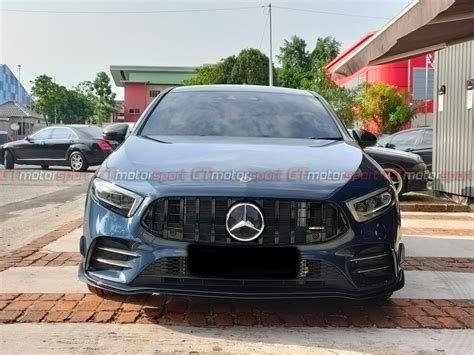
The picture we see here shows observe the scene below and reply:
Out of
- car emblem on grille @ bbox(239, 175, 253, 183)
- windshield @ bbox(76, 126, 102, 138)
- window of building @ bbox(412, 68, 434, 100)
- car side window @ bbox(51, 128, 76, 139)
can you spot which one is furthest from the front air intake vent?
window of building @ bbox(412, 68, 434, 100)

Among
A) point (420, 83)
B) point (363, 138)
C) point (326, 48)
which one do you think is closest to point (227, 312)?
point (363, 138)

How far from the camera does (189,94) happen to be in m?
4.40

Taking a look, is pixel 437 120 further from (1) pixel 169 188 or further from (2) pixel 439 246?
(1) pixel 169 188

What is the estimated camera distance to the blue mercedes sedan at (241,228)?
2.81m

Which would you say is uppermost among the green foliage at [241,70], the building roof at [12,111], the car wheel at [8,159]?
the green foliage at [241,70]

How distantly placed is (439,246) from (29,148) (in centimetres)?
1275

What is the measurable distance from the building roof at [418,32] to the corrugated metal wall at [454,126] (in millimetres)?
1066

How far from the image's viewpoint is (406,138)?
12.6 metres

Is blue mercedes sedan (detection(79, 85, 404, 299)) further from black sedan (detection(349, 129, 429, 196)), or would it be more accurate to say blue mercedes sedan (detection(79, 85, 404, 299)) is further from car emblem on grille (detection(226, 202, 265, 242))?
black sedan (detection(349, 129, 429, 196))

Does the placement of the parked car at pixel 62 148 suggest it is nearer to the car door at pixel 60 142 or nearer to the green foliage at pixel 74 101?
the car door at pixel 60 142

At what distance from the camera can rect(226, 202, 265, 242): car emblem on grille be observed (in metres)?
2.80

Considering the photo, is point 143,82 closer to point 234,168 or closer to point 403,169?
point 403,169

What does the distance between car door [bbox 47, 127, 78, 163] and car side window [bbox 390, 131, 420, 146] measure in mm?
8593

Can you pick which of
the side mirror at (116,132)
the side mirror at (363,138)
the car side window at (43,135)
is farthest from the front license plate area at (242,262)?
the car side window at (43,135)
